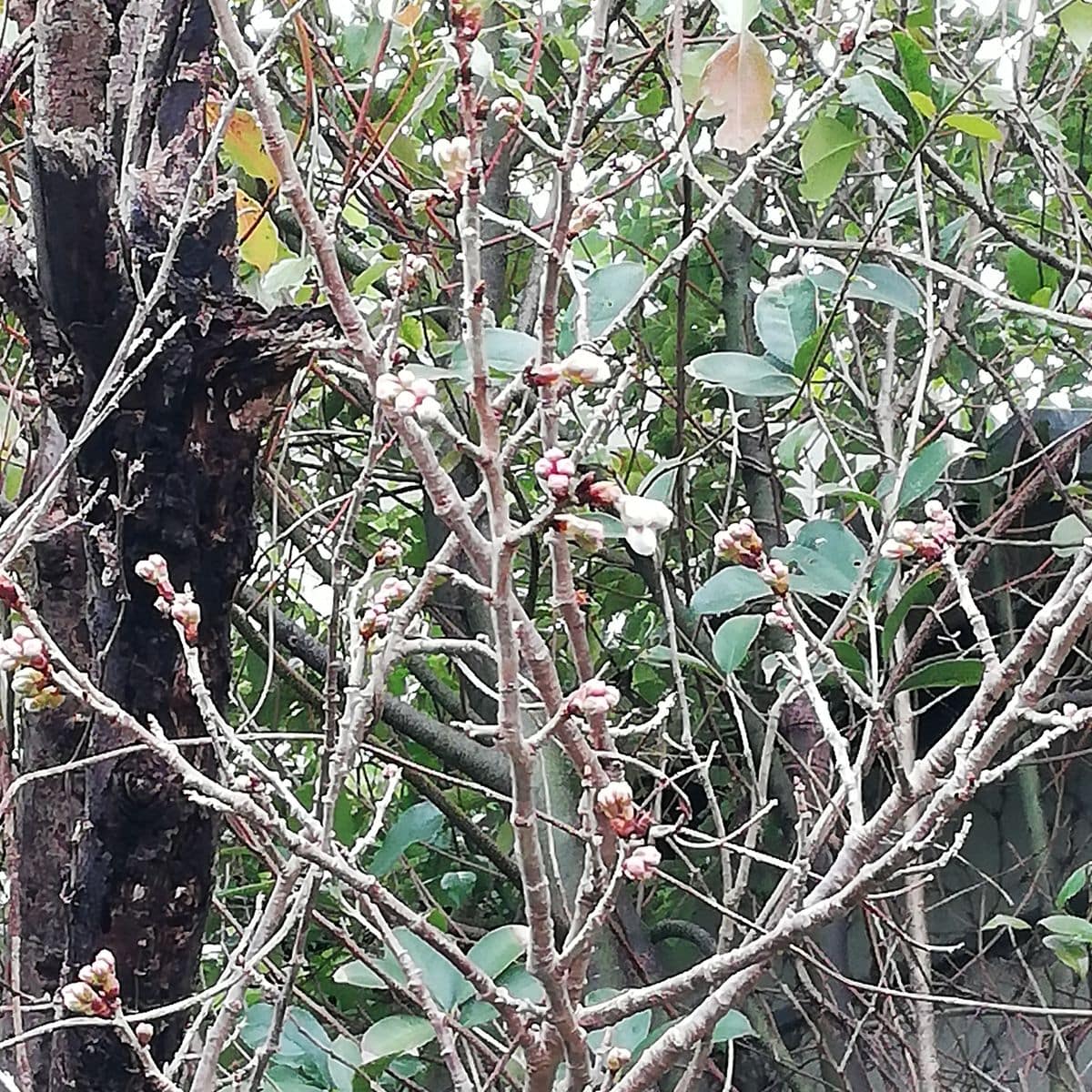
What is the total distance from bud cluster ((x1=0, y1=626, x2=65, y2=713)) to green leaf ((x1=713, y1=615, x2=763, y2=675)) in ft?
2.32

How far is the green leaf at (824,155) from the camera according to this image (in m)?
1.25

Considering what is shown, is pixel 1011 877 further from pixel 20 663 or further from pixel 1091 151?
pixel 20 663

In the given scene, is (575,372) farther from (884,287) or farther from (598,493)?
(884,287)

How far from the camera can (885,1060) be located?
5.24ft

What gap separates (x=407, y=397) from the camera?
0.55m

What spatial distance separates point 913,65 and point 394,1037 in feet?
3.46

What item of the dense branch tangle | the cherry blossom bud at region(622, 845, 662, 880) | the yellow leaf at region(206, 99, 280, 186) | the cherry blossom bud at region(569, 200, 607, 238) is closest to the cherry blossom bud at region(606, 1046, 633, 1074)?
the dense branch tangle

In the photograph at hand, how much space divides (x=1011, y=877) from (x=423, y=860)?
1.00 metres

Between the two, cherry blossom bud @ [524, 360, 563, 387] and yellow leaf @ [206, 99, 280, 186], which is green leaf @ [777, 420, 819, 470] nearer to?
yellow leaf @ [206, 99, 280, 186]

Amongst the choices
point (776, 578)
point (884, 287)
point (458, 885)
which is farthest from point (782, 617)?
point (458, 885)

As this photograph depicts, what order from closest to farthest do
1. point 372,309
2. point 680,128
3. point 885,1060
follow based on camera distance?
point 680,128 < point 372,309 < point 885,1060

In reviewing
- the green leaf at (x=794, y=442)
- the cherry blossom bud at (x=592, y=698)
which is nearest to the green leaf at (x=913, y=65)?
the green leaf at (x=794, y=442)

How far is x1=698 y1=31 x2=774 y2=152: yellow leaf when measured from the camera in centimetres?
93

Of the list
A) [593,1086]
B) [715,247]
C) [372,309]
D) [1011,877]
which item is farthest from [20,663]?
[1011,877]
